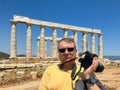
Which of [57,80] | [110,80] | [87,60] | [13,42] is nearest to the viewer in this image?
[87,60]

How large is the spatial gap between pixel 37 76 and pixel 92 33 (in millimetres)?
43945

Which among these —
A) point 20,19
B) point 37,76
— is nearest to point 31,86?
point 37,76

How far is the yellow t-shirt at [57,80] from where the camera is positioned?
5.26m

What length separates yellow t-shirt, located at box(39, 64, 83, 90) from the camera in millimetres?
5262

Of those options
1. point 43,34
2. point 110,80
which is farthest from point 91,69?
point 43,34

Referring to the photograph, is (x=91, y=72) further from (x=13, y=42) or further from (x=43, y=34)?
(x=43, y=34)

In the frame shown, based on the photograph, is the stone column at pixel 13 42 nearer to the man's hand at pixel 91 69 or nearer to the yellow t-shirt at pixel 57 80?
the yellow t-shirt at pixel 57 80

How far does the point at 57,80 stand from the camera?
17.6 feet

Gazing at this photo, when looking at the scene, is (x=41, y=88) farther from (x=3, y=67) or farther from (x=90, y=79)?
(x=3, y=67)

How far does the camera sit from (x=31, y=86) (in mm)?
20891

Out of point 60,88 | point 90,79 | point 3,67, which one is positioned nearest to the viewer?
point 90,79

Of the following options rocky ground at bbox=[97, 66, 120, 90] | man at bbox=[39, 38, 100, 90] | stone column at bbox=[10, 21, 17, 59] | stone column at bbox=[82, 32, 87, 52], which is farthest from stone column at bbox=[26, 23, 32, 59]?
man at bbox=[39, 38, 100, 90]

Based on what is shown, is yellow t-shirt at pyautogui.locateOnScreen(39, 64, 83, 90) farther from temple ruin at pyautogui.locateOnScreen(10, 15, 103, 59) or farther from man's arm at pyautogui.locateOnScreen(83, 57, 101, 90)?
temple ruin at pyautogui.locateOnScreen(10, 15, 103, 59)

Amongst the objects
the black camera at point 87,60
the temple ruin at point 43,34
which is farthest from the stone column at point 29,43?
the black camera at point 87,60
